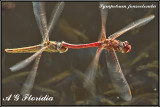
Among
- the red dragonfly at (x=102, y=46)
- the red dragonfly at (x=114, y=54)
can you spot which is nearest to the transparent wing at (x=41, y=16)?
the red dragonfly at (x=102, y=46)

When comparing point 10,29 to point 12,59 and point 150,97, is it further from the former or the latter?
point 150,97

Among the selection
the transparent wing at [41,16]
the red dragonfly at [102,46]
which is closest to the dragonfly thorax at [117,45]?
the red dragonfly at [102,46]

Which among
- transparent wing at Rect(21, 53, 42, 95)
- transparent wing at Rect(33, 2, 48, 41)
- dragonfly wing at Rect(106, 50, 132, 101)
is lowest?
dragonfly wing at Rect(106, 50, 132, 101)

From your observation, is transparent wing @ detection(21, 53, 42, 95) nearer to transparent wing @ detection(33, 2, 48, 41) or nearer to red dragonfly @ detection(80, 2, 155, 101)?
transparent wing @ detection(33, 2, 48, 41)

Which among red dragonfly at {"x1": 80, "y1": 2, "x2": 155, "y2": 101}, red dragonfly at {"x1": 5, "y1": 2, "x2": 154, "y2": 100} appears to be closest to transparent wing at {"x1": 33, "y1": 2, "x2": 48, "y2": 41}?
red dragonfly at {"x1": 5, "y1": 2, "x2": 154, "y2": 100}

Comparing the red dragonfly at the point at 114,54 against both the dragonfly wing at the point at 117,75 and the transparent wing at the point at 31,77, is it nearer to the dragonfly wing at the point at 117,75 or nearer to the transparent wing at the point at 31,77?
the dragonfly wing at the point at 117,75

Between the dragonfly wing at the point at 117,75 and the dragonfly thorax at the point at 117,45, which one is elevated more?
the dragonfly thorax at the point at 117,45

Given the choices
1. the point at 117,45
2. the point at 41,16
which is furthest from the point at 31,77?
the point at 117,45

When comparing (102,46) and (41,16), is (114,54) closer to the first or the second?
(102,46)

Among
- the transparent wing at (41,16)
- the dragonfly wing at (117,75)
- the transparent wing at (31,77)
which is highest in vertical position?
the transparent wing at (41,16)

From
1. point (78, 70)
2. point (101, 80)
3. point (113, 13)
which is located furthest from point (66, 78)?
point (113, 13)

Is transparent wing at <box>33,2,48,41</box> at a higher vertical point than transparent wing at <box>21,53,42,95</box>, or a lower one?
higher

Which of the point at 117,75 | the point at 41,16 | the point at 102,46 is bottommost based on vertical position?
the point at 117,75
